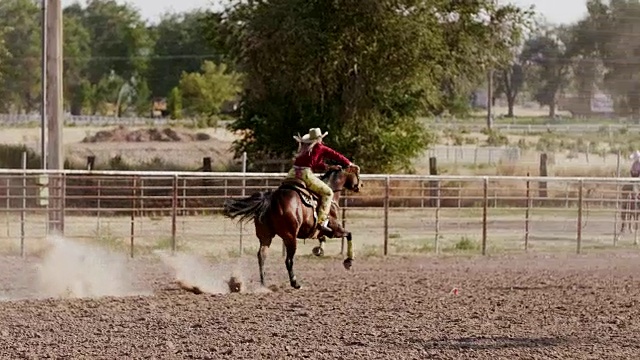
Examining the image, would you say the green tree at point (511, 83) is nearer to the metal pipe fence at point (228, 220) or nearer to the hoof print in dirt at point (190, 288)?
the metal pipe fence at point (228, 220)

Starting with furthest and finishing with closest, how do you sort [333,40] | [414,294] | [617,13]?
[617,13], [333,40], [414,294]

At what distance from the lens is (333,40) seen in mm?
36375

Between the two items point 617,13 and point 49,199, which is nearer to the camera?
point 49,199

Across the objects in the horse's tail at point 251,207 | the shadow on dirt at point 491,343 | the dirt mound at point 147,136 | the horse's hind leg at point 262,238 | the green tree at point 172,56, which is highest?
the green tree at point 172,56

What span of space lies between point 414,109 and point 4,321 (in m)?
26.6

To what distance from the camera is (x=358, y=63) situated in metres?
37.3

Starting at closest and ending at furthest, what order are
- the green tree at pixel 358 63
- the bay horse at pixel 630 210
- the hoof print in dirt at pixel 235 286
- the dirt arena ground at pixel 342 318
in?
the dirt arena ground at pixel 342 318, the hoof print in dirt at pixel 235 286, the bay horse at pixel 630 210, the green tree at pixel 358 63

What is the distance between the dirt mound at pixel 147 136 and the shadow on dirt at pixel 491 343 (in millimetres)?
51097

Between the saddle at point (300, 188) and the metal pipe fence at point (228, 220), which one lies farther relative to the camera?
the metal pipe fence at point (228, 220)

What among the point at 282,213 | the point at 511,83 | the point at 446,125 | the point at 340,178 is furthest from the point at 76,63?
the point at 282,213

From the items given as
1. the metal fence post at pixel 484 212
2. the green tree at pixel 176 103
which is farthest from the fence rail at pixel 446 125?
the metal fence post at pixel 484 212

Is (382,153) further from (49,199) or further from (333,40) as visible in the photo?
(49,199)

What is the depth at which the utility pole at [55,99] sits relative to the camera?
22562mm

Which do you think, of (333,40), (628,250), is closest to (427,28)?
(333,40)
